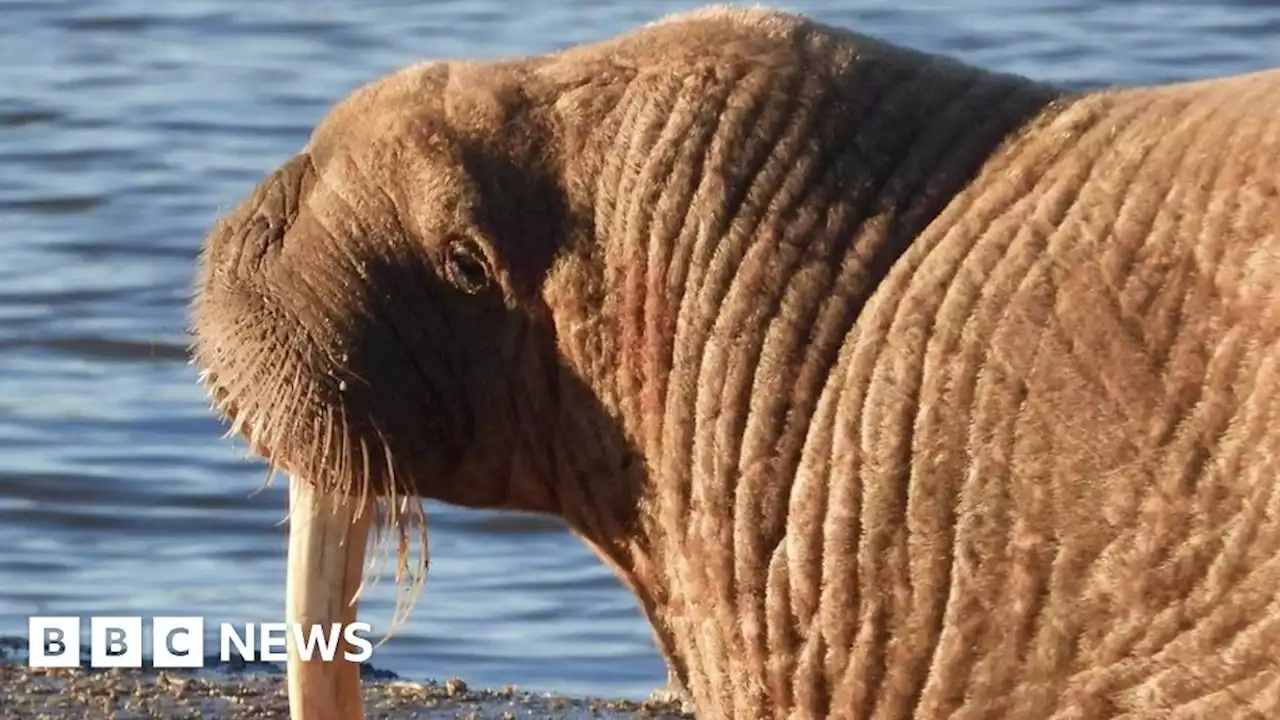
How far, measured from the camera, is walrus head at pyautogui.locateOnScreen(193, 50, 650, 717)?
3.64m

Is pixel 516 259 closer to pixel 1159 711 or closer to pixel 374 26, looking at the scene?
pixel 1159 711

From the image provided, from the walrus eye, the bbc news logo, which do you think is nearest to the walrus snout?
the walrus eye

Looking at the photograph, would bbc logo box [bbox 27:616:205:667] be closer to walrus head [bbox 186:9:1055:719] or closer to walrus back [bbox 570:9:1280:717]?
walrus head [bbox 186:9:1055:719]

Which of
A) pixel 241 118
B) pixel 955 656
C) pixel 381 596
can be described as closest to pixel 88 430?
pixel 381 596

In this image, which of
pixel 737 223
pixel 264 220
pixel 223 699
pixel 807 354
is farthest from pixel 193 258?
pixel 807 354

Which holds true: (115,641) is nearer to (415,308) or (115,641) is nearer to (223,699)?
(223,699)

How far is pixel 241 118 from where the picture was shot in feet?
43.8

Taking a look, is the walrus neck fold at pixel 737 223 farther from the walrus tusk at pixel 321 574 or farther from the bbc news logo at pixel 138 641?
the bbc news logo at pixel 138 641

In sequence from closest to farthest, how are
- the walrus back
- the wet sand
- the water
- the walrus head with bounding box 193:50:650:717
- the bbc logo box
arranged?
the walrus back
the walrus head with bounding box 193:50:650:717
the wet sand
the bbc logo box
the water

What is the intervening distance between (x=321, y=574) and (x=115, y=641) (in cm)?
390

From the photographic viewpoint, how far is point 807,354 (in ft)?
11.2

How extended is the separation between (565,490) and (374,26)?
39.7 feet

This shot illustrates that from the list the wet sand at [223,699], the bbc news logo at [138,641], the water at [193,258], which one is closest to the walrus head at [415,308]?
the water at [193,258]

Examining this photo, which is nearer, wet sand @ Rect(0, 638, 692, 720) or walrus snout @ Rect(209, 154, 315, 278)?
walrus snout @ Rect(209, 154, 315, 278)
